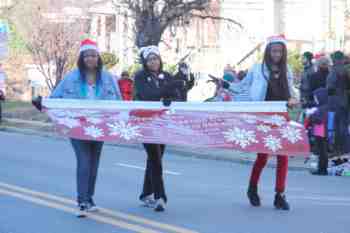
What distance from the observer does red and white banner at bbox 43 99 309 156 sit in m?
9.59

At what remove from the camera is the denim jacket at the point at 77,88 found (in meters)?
9.70

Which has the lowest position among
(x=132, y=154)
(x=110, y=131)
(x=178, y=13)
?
(x=132, y=154)

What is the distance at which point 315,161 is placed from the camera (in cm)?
1592

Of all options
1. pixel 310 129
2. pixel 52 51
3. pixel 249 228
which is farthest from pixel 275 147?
pixel 52 51

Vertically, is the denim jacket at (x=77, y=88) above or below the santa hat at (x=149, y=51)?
below

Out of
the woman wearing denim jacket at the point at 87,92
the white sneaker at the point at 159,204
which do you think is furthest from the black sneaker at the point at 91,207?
the white sneaker at the point at 159,204

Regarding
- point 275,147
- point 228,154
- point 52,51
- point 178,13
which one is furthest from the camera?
point 52,51

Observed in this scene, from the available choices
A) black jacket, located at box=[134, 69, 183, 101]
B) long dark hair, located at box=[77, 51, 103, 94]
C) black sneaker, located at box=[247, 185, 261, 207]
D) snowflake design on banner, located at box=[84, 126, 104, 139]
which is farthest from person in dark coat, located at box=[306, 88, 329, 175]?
long dark hair, located at box=[77, 51, 103, 94]

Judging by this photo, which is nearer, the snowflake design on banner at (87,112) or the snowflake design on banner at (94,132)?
the snowflake design on banner at (94,132)

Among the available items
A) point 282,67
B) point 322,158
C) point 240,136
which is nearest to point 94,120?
point 240,136

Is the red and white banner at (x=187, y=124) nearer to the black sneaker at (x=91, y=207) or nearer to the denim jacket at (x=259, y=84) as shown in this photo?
the denim jacket at (x=259, y=84)

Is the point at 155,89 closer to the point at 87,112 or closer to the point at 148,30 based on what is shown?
the point at 87,112

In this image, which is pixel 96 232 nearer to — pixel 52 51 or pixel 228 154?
pixel 228 154

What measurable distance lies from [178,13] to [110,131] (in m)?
15.7
